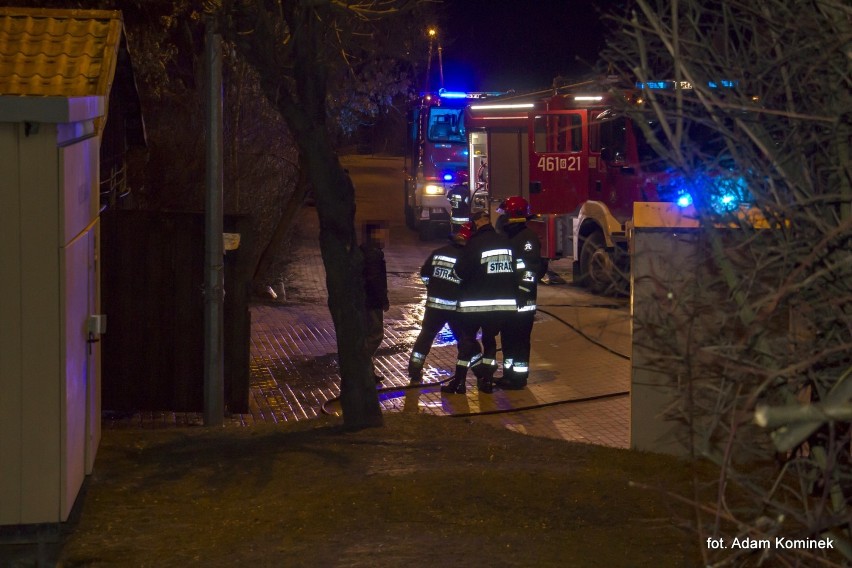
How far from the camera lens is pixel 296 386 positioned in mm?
10711

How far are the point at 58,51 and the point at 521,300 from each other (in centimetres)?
497

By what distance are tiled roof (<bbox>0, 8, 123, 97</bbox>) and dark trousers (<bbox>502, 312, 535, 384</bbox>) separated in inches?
186

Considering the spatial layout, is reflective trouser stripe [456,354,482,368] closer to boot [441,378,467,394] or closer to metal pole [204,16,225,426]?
boot [441,378,467,394]

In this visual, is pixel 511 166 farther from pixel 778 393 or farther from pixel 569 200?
pixel 778 393

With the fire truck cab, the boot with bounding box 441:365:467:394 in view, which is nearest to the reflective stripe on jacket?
the boot with bounding box 441:365:467:394

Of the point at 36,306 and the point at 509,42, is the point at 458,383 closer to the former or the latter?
the point at 36,306

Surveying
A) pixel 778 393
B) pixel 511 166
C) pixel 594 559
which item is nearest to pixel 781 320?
pixel 778 393

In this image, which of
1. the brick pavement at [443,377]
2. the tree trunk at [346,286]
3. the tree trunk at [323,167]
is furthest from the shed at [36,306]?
the brick pavement at [443,377]

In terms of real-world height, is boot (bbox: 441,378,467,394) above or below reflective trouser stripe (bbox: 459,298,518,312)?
below

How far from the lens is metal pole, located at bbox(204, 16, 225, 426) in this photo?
27.1 feet

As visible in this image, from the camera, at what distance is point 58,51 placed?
7277 mm

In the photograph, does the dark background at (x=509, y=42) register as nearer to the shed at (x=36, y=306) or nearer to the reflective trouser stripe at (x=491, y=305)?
the reflective trouser stripe at (x=491, y=305)

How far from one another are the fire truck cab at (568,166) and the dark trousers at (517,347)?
5.15m

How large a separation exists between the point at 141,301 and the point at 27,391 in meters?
3.92
